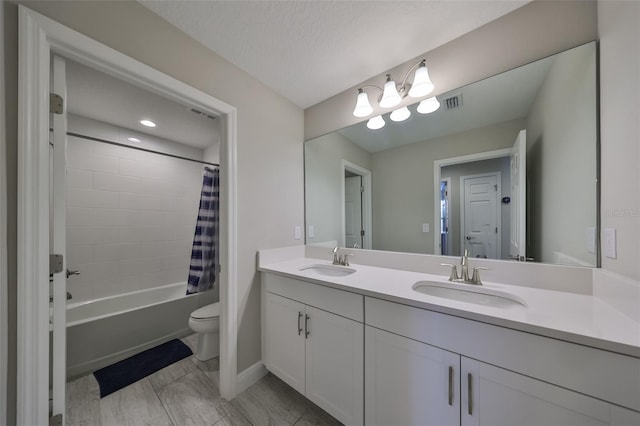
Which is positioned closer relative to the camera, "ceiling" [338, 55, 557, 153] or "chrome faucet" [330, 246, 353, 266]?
"ceiling" [338, 55, 557, 153]

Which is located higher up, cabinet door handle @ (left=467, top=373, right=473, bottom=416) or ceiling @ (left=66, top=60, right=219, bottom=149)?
ceiling @ (left=66, top=60, right=219, bottom=149)

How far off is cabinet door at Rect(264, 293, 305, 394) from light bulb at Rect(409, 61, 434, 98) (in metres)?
1.57

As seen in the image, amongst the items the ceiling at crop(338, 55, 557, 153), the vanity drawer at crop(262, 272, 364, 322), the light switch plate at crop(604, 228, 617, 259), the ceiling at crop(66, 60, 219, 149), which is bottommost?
the vanity drawer at crop(262, 272, 364, 322)

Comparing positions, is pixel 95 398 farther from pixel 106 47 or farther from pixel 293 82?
pixel 293 82

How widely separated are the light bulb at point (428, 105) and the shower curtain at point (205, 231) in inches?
79.4

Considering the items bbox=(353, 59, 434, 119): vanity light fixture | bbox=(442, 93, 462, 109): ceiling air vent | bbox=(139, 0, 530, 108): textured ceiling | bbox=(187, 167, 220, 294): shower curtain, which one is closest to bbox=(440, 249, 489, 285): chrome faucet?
bbox=(442, 93, 462, 109): ceiling air vent

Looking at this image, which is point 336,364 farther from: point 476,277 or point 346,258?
point 476,277

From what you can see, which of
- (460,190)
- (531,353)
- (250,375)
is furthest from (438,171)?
(250,375)

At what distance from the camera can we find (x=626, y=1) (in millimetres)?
776

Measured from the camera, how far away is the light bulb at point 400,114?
1542 mm

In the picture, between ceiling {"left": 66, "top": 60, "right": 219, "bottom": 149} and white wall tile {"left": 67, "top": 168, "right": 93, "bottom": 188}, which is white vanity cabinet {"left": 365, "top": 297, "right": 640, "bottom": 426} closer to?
ceiling {"left": 66, "top": 60, "right": 219, "bottom": 149}

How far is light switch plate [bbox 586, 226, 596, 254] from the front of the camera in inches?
38.1

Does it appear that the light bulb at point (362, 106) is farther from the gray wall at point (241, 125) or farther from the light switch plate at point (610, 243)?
the light switch plate at point (610, 243)

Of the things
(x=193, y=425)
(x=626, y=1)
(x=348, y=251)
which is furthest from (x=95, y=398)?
(x=626, y=1)
